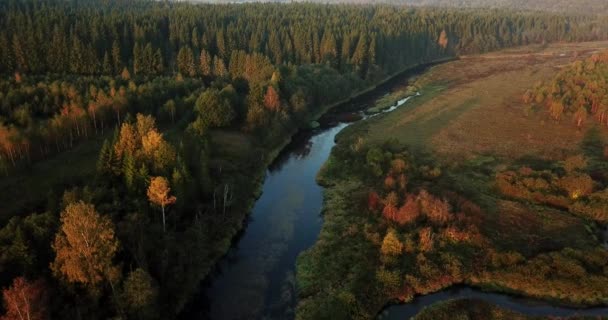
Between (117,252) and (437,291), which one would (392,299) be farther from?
(117,252)

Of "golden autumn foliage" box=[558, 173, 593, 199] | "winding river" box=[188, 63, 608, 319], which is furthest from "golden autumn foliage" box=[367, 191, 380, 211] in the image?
"golden autumn foliage" box=[558, 173, 593, 199]

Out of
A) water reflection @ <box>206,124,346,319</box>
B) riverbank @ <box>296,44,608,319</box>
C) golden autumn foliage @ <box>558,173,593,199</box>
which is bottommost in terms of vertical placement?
water reflection @ <box>206,124,346,319</box>

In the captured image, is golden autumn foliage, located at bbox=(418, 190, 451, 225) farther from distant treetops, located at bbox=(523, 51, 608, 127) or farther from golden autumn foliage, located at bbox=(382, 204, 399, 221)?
distant treetops, located at bbox=(523, 51, 608, 127)

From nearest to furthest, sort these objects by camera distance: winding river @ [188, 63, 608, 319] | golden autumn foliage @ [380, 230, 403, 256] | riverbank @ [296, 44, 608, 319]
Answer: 1. winding river @ [188, 63, 608, 319]
2. riverbank @ [296, 44, 608, 319]
3. golden autumn foliage @ [380, 230, 403, 256]

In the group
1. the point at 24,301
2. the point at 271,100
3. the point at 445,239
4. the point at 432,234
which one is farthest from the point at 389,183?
the point at 24,301

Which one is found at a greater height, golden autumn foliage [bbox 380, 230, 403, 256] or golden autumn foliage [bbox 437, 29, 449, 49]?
golden autumn foliage [bbox 437, 29, 449, 49]

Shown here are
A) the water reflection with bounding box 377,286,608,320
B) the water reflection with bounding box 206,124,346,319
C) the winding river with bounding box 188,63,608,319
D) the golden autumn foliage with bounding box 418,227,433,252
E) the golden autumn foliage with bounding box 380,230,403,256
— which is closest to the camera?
the water reflection with bounding box 377,286,608,320

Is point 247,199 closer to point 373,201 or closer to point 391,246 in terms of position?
point 373,201
